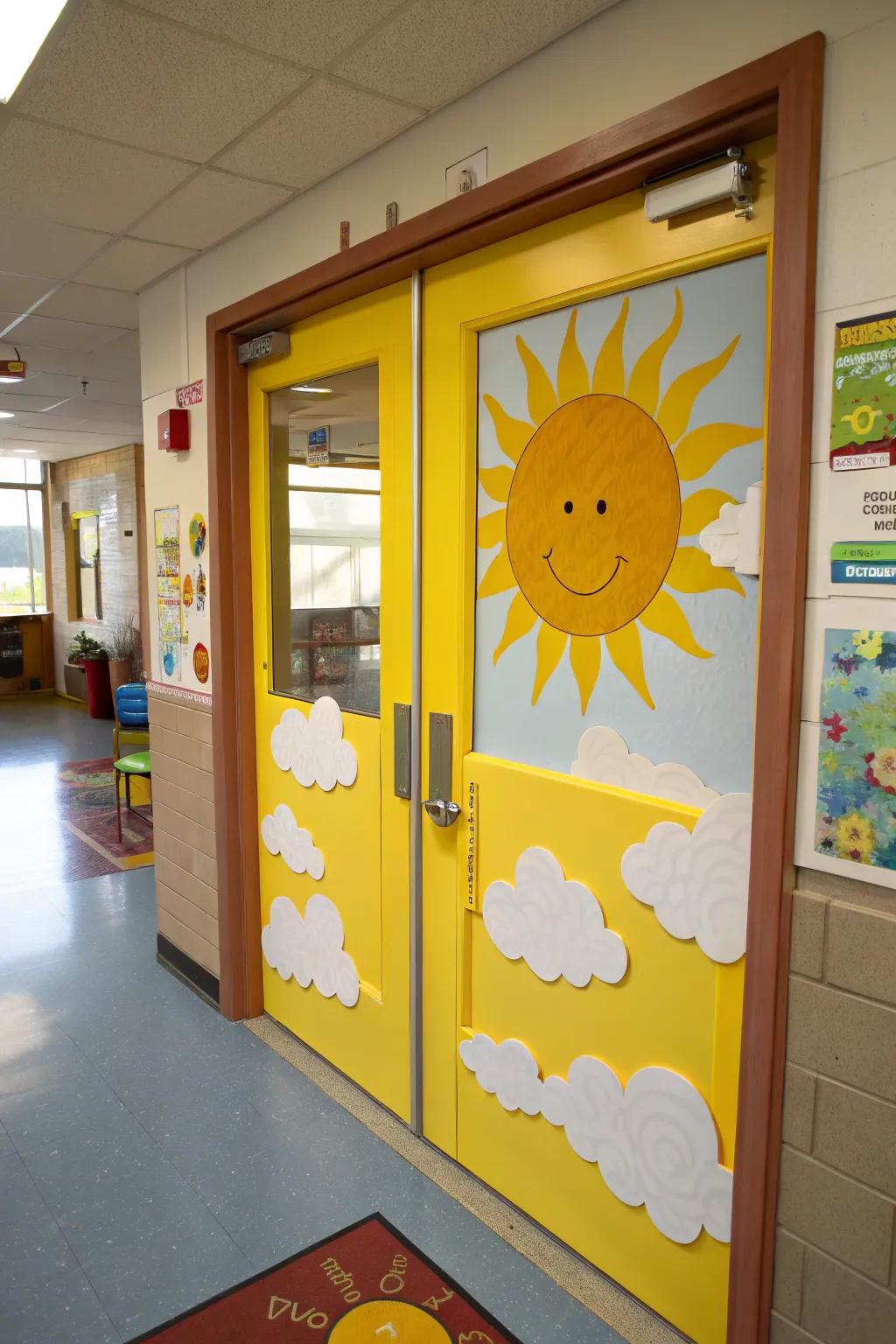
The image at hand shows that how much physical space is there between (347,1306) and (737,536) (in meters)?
1.87

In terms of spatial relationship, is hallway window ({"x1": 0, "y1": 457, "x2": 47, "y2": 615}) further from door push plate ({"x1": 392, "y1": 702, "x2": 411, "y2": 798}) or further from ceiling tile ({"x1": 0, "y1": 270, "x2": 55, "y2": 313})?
door push plate ({"x1": 392, "y1": 702, "x2": 411, "y2": 798})

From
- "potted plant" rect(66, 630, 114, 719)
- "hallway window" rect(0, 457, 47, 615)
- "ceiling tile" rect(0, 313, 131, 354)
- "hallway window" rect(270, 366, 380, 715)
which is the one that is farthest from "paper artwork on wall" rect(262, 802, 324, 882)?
"hallway window" rect(0, 457, 47, 615)

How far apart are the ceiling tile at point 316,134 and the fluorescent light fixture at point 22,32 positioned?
1.78 ft

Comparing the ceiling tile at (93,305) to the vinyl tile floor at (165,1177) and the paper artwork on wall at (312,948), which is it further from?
the vinyl tile floor at (165,1177)

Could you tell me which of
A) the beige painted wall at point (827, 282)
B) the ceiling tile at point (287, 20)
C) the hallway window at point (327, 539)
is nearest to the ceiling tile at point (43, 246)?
the hallway window at point (327, 539)

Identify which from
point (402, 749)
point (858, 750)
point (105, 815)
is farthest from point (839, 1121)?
point (105, 815)

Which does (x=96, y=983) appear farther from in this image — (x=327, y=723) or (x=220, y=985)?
(x=327, y=723)

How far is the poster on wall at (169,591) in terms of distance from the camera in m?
3.51

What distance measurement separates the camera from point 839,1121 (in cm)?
156

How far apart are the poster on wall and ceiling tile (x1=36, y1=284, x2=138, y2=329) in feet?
3.21

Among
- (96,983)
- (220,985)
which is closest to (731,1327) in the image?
(220,985)

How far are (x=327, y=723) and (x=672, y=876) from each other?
1.34m

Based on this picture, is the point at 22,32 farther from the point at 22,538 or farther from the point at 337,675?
the point at 22,538

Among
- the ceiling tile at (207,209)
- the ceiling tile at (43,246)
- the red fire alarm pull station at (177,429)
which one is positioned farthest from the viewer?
the red fire alarm pull station at (177,429)
